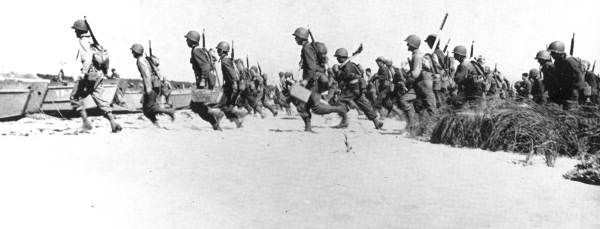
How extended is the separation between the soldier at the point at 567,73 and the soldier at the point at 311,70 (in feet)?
13.3

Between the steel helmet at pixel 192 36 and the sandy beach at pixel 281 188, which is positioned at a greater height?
the steel helmet at pixel 192 36

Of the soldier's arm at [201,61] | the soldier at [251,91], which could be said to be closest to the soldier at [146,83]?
the soldier's arm at [201,61]

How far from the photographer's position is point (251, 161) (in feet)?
22.0

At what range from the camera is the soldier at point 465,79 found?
11.9 meters

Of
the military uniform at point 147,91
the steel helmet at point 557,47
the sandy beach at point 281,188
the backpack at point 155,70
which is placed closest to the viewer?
the sandy beach at point 281,188

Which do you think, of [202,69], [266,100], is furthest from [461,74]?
[266,100]

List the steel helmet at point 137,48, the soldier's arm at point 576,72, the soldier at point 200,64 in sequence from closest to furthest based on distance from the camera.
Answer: the soldier's arm at point 576,72
the soldier at point 200,64
the steel helmet at point 137,48

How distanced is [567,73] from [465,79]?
10.2 feet

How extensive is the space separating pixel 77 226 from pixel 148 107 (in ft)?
24.1

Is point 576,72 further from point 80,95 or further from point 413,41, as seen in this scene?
point 80,95

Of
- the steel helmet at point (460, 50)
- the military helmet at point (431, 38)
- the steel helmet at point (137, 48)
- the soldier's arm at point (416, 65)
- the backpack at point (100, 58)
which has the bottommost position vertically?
the backpack at point (100, 58)

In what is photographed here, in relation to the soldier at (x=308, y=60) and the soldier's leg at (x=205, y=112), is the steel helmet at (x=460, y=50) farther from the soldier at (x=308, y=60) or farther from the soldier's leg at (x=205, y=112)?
the soldier's leg at (x=205, y=112)

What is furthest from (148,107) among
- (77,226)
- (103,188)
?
(77,226)

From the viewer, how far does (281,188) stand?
202 inches
